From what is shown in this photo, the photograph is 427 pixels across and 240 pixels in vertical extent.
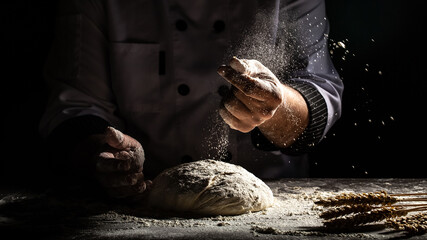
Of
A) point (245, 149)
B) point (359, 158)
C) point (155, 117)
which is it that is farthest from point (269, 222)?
point (359, 158)

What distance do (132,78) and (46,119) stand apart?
0.44 m

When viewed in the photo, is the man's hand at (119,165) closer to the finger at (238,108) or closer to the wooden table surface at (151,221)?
the wooden table surface at (151,221)

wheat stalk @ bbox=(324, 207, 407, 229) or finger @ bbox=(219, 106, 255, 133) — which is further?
finger @ bbox=(219, 106, 255, 133)

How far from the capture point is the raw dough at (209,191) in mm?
1688

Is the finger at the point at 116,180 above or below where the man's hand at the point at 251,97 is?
below

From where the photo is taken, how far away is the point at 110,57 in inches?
95.0

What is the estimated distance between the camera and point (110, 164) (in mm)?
1637

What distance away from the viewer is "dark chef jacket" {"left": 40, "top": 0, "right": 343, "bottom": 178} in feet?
7.68

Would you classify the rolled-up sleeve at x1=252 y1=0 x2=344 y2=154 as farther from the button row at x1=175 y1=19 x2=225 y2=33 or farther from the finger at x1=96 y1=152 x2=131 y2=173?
the finger at x1=96 y1=152 x2=131 y2=173

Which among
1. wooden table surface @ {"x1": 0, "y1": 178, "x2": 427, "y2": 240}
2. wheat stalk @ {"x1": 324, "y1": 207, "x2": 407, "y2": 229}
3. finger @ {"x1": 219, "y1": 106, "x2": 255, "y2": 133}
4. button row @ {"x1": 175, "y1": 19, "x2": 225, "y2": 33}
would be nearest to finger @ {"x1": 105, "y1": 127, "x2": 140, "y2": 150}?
wooden table surface @ {"x1": 0, "y1": 178, "x2": 427, "y2": 240}

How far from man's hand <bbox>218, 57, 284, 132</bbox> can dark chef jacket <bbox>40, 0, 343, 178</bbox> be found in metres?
0.61

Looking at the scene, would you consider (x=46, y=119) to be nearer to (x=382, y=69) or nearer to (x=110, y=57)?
(x=110, y=57)

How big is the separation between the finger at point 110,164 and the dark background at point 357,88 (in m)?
1.26

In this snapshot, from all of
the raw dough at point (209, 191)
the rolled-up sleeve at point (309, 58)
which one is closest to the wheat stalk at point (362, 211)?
the raw dough at point (209, 191)
